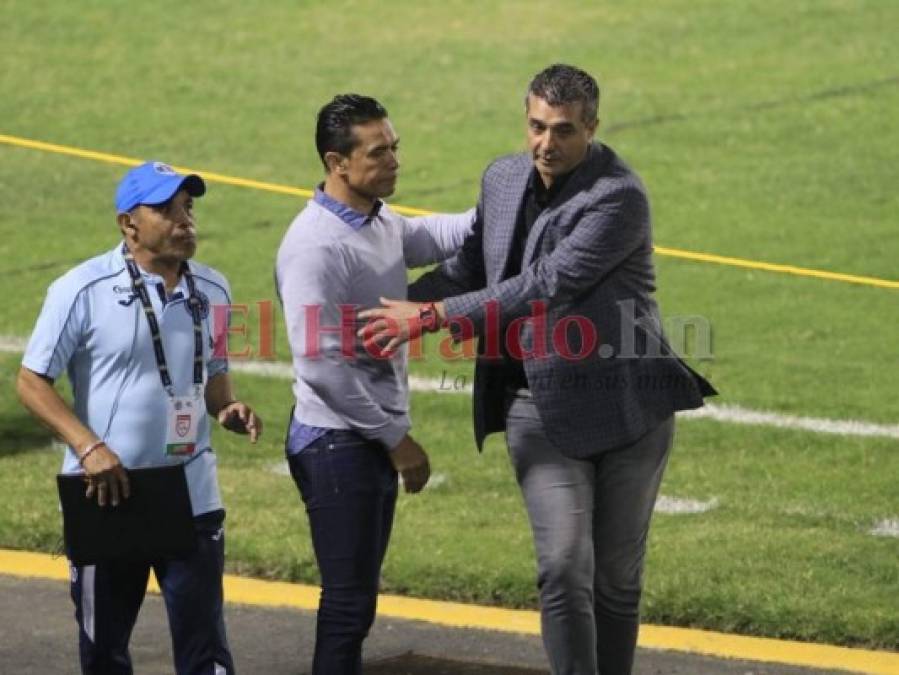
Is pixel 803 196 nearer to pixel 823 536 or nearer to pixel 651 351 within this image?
pixel 823 536

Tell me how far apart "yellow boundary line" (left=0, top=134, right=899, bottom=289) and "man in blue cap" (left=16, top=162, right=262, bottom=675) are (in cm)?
785

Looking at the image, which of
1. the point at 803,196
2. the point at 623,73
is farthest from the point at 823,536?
the point at 623,73

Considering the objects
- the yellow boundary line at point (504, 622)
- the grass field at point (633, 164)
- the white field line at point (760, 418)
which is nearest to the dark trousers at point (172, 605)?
the yellow boundary line at point (504, 622)

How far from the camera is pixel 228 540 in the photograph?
930 cm

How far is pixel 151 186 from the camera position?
6.48 m

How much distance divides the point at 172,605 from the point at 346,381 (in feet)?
2.49

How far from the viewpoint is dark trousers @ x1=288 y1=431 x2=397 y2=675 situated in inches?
257

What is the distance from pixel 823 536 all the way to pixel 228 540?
7.41ft

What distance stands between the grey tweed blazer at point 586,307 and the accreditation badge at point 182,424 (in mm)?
730

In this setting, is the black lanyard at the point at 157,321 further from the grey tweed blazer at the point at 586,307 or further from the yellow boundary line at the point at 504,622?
the yellow boundary line at the point at 504,622

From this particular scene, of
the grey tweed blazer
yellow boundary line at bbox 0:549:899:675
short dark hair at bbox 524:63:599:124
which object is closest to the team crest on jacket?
the grey tweed blazer

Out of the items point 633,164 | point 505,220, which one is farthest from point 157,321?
point 633,164

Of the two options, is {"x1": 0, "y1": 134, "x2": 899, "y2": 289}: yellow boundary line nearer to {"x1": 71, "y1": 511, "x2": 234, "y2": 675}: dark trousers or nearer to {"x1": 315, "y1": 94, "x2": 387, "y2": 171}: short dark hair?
{"x1": 315, "y1": 94, "x2": 387, "y2": 171}: short dark hair

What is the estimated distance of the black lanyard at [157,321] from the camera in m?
6.43
